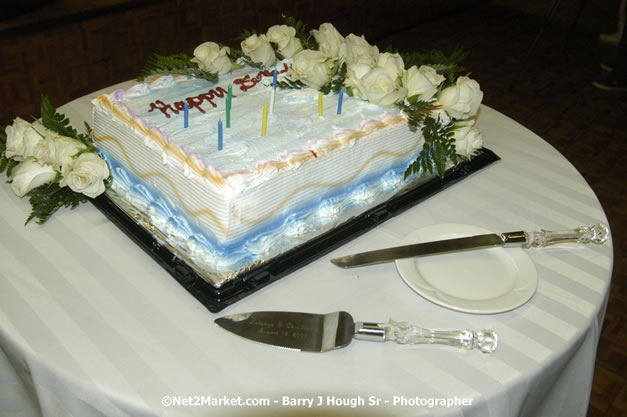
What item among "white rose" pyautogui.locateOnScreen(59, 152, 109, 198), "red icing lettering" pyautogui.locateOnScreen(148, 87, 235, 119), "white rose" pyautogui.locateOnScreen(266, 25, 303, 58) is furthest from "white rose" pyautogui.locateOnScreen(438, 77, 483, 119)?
"white rose" pyautogui.locateOnScreen(59, 152, 109, 198)

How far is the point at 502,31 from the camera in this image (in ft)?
16.1

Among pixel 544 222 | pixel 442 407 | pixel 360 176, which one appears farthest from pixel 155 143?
pixel 544 222

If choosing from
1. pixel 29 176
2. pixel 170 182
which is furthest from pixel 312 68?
pixel 29 176

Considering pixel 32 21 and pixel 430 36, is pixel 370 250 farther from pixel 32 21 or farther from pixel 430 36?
pixel 430 36

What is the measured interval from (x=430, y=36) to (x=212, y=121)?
12.3 feet

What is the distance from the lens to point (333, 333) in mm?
965

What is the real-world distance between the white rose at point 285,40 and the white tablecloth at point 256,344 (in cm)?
58

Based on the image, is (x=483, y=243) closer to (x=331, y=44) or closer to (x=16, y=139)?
Answer: (x=331, y=44)

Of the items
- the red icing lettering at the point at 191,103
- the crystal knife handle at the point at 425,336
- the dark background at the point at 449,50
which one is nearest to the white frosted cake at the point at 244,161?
the red icing lettering at the point at 191,103

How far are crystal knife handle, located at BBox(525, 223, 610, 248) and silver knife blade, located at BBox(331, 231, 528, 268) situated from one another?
0.10 ft

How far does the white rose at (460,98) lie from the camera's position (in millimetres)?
1361

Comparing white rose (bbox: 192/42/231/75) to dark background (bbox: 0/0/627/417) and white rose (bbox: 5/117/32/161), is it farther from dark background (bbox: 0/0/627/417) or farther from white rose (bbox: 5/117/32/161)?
dark background (bbox: 0/0/627/417)

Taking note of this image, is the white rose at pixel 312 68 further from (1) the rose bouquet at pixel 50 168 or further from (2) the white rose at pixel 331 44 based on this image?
(1) the rose bouquet at pixel 50 168

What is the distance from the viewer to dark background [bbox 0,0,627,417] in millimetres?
2521
